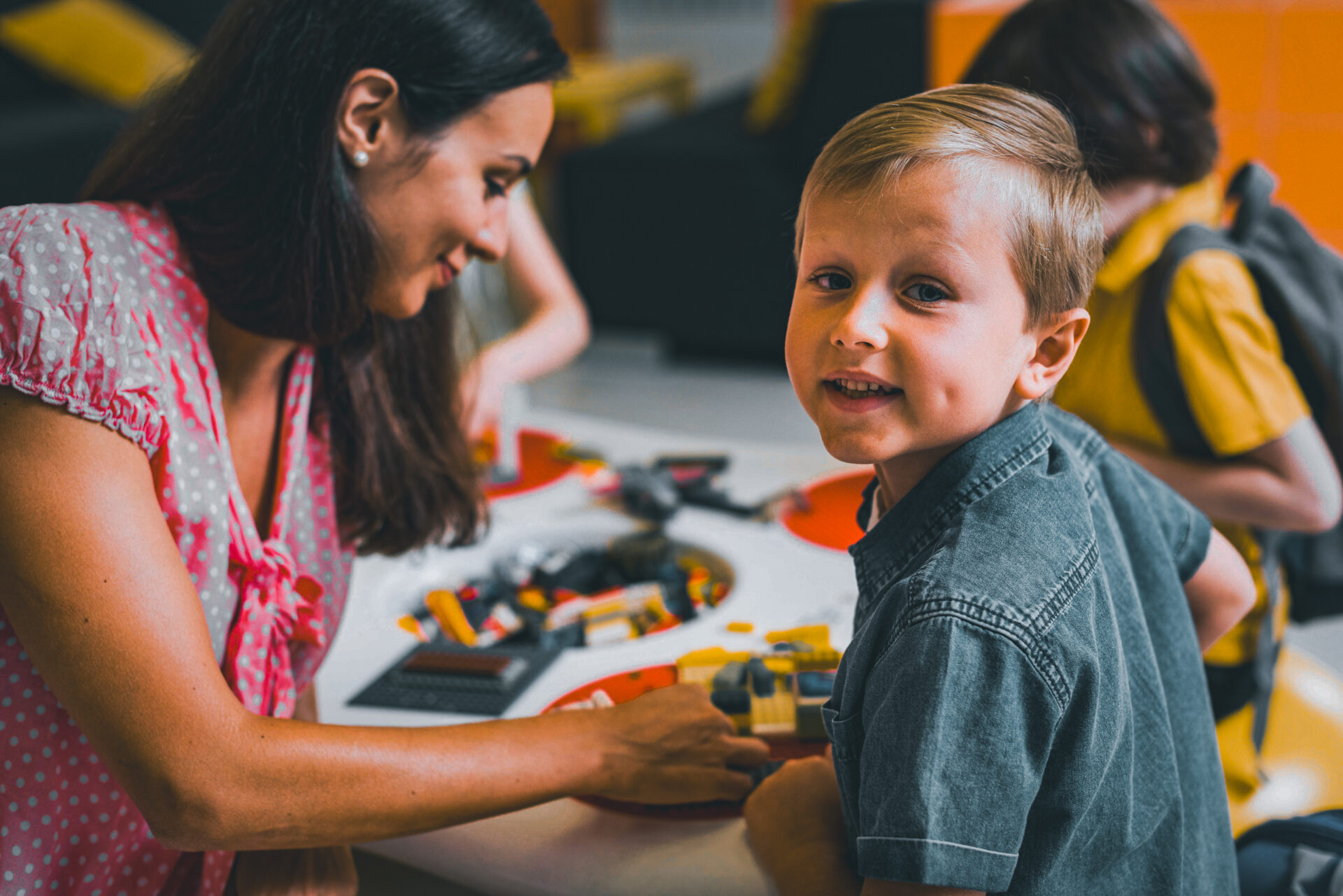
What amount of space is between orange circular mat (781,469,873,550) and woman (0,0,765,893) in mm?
498

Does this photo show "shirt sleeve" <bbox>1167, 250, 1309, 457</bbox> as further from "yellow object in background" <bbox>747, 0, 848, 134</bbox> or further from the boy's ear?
"yellow object in background" <bbox>747, 0, 848, 134</bbox>

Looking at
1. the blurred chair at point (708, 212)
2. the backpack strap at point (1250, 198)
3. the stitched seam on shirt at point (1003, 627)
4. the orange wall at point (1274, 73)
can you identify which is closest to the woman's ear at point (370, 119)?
the stitched seam on shirt at point (1003, 627)

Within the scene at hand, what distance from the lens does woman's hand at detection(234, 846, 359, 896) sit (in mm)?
880

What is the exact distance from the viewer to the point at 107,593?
72cm

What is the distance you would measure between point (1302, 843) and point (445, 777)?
0.68 meters

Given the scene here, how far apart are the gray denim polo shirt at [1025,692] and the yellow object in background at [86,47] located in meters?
4.46

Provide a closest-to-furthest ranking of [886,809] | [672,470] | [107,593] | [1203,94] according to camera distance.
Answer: [886,809] < [107,593] < [1203,94] < [672,470]

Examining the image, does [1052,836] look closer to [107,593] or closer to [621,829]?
[621,829]

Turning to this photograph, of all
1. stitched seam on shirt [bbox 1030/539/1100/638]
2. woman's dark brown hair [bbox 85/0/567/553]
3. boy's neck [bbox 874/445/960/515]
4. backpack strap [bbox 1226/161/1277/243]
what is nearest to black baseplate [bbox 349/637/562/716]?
woman's dark brown hair [bbox 85/0/567/553]

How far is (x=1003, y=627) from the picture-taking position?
60 centimetres

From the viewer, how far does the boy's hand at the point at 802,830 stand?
0.74 m

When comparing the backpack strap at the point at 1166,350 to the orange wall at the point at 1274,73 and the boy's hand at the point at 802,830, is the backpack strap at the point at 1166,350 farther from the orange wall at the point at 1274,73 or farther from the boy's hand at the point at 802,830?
the orange wall at the point at 1274,73

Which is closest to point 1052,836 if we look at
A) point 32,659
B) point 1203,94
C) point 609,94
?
point 32,659


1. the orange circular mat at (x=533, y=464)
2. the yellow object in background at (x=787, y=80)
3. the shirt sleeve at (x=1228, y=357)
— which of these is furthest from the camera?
the yellow object in background at (x=787, y=80)
